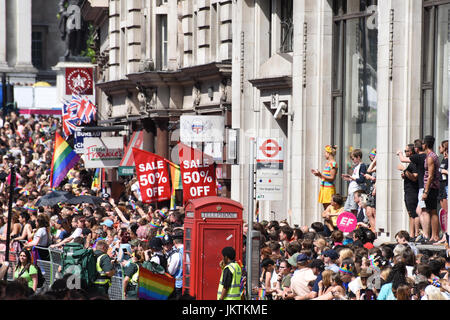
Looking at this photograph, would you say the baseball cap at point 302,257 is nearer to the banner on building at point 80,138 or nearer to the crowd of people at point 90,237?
the crowd of people at point 90,237

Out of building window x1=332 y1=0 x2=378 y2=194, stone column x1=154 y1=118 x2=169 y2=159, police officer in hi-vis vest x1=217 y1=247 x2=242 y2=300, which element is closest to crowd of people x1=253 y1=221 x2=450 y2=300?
police officer in hi-vis vest x1=217 y1=247 x2=242 y2=300

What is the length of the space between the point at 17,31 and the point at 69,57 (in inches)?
1043

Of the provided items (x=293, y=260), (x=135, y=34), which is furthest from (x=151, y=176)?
(x=135, y=34)

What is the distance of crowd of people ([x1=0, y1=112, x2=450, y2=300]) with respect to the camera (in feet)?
44.8

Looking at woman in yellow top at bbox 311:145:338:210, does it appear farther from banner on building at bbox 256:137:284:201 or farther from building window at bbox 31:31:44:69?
building window at bbox 31:31:44:69

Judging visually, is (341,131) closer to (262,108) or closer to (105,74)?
(262,108)

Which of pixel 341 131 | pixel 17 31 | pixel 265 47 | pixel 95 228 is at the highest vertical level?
pixel 17 31

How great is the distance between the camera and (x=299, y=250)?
17.0 metres

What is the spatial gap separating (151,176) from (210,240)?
7.69 meters

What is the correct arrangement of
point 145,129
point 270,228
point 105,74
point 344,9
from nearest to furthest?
point 270,228 → point 344,9 → point 145,129 → point 105,74

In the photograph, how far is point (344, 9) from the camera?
2431 cm

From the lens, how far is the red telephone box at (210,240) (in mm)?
17609

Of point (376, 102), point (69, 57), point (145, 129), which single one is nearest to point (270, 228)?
point (376, 102)

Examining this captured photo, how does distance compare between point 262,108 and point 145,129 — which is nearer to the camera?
point 262,108
